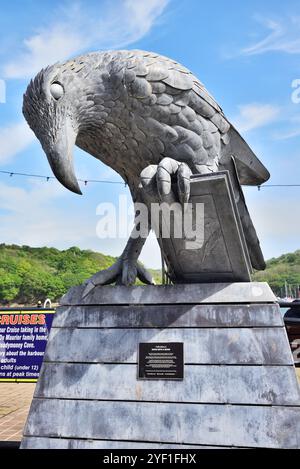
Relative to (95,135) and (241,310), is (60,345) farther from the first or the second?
(95,135)

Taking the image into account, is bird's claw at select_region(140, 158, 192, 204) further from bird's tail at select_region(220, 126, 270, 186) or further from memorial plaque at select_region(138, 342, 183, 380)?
memorial plaque at select_region(138, 342, 183, 380)

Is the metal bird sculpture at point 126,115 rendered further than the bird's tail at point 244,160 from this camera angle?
No

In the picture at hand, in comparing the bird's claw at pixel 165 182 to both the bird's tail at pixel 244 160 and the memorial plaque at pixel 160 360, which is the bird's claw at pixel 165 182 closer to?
the bird's tail at pixel 244 160

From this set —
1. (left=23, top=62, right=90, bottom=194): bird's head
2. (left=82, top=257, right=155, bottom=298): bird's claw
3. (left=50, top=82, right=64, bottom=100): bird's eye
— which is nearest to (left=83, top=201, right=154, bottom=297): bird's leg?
(left=82, top=257, right=155, bottom=298): bird's claw

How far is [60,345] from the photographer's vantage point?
2.88 m

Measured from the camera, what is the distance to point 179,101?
9.86 feet

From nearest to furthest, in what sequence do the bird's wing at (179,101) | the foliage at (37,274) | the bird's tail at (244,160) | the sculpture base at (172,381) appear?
the sculpture base at (172,381), the bird's wing at (179,101), the bird's tail at (244,160), the foliage at (37,274)

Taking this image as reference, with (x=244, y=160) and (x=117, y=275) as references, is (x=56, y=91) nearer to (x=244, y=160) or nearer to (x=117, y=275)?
(x=117, y=275)

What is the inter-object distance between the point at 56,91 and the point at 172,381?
2.15 m

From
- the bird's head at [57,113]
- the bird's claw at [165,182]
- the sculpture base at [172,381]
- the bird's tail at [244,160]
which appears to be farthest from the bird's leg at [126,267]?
the bird's tail at [244,160]

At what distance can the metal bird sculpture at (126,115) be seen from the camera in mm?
2875

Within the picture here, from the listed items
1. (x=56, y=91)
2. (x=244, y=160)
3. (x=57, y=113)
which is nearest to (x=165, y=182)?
(x=57, y=113)

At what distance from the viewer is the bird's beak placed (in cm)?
282

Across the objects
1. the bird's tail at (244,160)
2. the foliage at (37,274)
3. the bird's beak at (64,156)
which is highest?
the foliage at (37,274)
